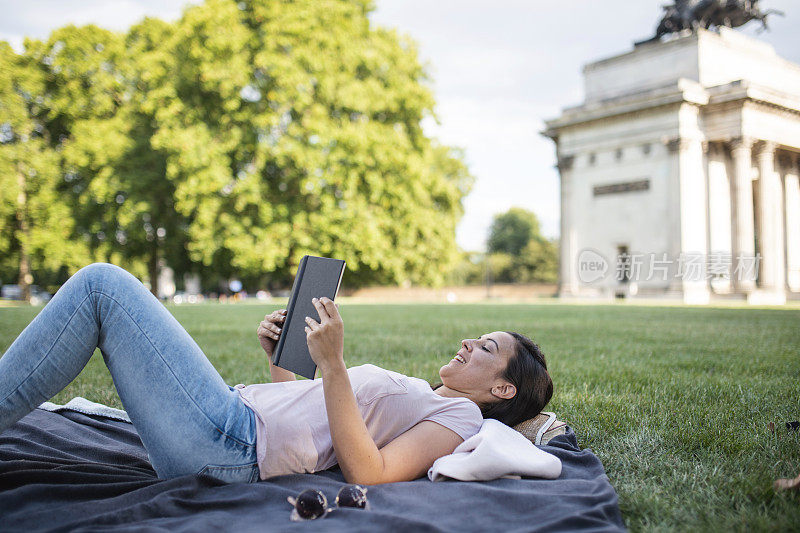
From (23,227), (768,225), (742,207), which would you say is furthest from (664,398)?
(768,225)

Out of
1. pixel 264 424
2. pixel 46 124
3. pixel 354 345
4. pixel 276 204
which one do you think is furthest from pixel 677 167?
pixel 264 424

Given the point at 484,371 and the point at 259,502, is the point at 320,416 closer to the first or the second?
the point at 259,502

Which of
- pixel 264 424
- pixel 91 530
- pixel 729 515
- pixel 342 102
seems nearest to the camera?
pixel 91 530

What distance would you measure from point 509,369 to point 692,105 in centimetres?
3421

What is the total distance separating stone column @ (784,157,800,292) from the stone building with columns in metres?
3.39

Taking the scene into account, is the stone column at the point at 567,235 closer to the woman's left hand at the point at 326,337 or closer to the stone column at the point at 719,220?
the stone column at the point at 719,220

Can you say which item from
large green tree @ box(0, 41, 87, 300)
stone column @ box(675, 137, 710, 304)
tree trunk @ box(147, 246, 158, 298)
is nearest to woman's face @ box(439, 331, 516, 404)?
large green tree @ box(0, 41, 87, 300)

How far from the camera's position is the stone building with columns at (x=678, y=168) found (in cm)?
3303

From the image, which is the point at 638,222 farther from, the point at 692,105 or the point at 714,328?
the point at 714,328

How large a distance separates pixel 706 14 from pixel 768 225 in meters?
12.0

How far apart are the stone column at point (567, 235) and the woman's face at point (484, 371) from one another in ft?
112

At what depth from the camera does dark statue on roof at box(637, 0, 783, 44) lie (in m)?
35.3

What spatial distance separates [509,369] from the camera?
3250 millimetres

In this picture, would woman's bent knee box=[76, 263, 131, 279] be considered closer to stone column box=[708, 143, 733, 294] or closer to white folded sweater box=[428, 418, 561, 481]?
white folded sweater box=[428, 418, 561, 481]
